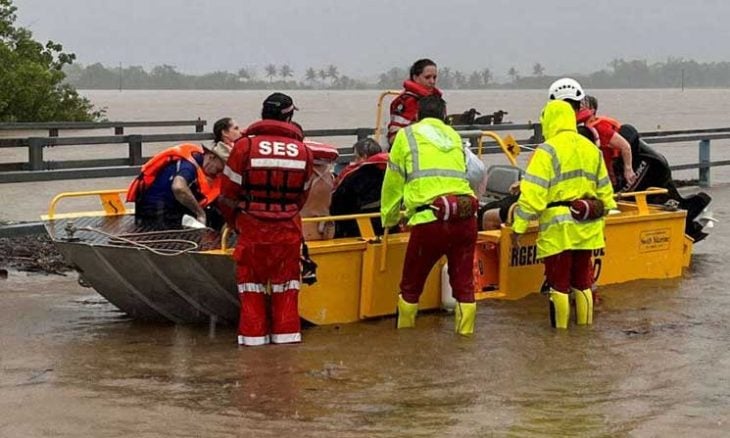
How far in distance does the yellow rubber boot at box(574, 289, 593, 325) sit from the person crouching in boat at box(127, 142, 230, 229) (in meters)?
2.78

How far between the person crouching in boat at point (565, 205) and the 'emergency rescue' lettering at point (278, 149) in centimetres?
179

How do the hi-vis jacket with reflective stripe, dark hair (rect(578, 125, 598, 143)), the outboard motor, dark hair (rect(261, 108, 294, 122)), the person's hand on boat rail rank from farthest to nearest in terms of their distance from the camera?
the outboard motor, dark hair (rect(578, 125, 598, 143)), the person's hand on boat rail, the hi-vis jacket with reflective stripe, dark hair (rect(261, 108, 294, 122))

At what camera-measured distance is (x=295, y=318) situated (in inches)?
312

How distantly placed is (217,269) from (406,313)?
4.57 feet

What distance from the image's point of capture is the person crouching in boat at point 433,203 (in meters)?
7.98

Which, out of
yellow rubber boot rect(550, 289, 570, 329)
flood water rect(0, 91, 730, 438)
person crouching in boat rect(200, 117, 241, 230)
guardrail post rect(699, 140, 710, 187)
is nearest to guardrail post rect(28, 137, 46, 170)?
flood water rect(0, 91, 730, 438)

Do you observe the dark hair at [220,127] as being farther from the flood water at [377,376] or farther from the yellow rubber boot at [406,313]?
the yellow rubber boot at [406,313]

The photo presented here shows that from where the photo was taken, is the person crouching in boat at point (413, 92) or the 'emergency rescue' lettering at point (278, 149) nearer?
the 'emergency rescue' lettering at point (278, 149)

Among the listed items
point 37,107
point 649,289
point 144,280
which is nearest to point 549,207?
point 649,289

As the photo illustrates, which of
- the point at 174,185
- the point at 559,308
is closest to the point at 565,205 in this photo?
the point at 559,308

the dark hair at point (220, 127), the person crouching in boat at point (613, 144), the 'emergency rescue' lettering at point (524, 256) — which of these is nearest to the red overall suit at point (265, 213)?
the dark hair at point (220, 127)

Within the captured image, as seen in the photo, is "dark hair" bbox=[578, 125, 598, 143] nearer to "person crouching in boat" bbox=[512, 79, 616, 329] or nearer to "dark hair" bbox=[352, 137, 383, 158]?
"person crouching in boat" bbox=[512, 79, 616, 329]

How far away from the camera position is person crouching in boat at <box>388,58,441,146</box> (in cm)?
972

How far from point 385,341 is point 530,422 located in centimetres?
204
